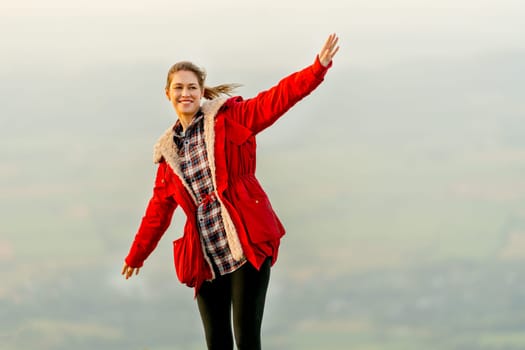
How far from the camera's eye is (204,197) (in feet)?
16.3

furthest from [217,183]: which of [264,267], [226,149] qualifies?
[264,267]

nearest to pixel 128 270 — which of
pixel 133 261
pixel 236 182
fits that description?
pixel 133 261

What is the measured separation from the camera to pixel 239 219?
191 inches

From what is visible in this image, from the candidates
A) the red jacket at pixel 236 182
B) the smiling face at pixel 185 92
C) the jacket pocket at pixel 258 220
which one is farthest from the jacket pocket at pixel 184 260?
the smiling face at pixel 185 92

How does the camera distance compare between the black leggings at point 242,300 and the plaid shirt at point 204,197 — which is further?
the plaid shirt at point 204,197

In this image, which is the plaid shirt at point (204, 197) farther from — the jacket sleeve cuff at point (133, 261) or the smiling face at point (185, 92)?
the jacket sleeve cuff at point (133, 261)

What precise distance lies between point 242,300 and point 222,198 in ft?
1.85

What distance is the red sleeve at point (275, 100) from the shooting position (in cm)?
462

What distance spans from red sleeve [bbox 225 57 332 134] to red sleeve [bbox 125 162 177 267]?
61 cm

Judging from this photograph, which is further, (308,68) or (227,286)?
(227,286)

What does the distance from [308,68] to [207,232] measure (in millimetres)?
1081

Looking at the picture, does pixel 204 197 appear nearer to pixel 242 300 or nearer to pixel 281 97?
pixel 242 300

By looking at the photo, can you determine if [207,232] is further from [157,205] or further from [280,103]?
[280,103]

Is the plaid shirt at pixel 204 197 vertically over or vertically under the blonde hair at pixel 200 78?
under
